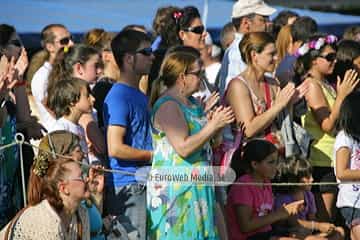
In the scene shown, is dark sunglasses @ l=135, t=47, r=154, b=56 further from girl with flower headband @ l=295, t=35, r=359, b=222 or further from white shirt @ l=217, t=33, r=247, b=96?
girl with flower headband @ l=295, t=35, r=359, b=222

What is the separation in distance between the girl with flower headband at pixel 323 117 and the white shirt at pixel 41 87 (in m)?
1.95

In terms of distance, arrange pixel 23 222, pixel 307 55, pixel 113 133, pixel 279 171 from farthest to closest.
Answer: pixel 307 55, pixel 279 171, pixel 113 133, pixel 23 222

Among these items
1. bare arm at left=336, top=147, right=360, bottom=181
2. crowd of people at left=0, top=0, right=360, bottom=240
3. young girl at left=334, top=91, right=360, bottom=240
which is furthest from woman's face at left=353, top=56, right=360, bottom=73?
bare arm at left=336, top=147, right=360, bottom=181

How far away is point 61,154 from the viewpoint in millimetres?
6242

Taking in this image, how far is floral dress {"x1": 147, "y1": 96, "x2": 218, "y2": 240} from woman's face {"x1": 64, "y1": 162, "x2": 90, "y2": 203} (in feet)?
2.49

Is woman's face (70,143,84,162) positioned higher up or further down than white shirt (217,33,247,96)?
further down

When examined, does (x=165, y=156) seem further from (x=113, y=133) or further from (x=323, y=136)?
(x=323, y=136)

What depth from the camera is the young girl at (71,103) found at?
269 inches

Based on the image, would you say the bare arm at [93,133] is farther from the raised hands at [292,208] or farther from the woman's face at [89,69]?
the raised hands at [292,208]

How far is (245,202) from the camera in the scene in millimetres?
7258

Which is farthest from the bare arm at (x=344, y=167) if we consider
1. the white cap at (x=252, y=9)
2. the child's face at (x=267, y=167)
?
the white cap at (x=252, y=9)

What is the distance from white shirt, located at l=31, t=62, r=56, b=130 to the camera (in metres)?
7.64

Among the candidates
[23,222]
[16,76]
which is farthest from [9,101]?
[23,222]

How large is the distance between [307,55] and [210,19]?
546 centimetres
